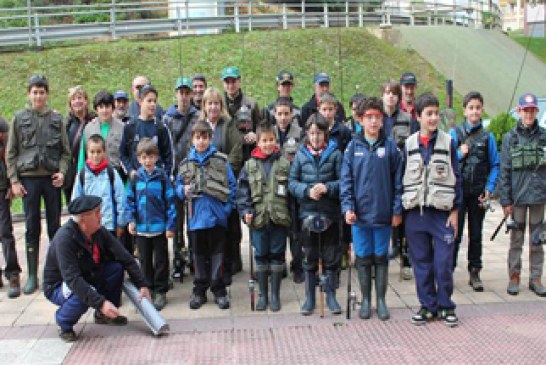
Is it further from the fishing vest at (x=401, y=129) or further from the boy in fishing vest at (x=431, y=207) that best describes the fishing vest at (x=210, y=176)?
the fishing vest at (x=401, y=129)

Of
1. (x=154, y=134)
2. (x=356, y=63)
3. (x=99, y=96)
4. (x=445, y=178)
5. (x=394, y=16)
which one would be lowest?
(x=445, y=178)

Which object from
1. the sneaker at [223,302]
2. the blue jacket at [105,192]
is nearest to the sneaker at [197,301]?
the sneaker at [223,302]

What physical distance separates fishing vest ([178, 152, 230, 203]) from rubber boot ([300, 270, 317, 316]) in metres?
1.14

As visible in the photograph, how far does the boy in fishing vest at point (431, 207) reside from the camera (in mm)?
5387

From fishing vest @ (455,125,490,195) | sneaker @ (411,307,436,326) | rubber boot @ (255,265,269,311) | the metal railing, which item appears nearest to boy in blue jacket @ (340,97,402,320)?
sneaker @ (411,307,436,326)

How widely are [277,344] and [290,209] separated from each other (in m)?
1.52

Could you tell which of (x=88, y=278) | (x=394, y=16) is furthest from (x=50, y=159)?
(x=394, y=16)

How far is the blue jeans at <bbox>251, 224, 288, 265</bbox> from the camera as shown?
19.5 feet

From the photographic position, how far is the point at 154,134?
6.50 meters

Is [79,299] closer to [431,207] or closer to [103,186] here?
[103,186]

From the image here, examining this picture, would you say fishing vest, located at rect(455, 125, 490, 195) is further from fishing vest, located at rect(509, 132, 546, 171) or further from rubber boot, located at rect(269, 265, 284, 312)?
rubber boot, located at rect(269, 265, 284, 312)

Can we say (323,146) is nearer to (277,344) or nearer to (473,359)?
(277,344)

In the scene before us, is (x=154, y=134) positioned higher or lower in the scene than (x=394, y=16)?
lower

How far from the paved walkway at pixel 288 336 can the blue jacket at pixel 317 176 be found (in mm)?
1028
